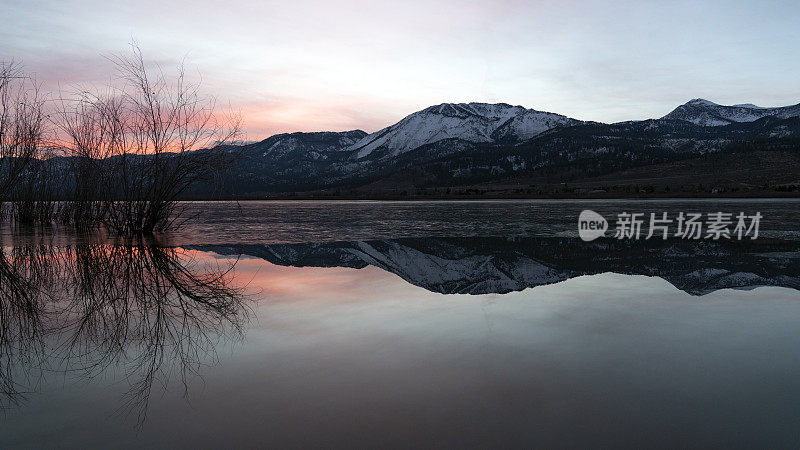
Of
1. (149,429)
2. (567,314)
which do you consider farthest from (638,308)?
(149,429)

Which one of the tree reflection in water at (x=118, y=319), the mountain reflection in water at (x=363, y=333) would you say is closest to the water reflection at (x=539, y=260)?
the mountain reflection in water at (x=363, y=333)

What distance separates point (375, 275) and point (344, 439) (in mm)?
7004

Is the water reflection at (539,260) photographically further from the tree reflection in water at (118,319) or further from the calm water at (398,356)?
the tree reflection in water at (118,319)

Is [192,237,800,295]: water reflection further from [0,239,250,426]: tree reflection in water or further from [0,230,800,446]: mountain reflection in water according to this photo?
[0,239,250,426]: tree reflection in water

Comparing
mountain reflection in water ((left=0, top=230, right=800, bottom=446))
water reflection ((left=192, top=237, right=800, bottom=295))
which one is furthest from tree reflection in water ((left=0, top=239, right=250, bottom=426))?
water reflection ((left=192, top=237, right=800, bottom=295))

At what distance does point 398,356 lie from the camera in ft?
16.4

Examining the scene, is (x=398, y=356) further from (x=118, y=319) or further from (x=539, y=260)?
(x=539, y=260)

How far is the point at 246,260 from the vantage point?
12195 millimetres

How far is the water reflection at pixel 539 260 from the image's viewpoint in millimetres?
9500

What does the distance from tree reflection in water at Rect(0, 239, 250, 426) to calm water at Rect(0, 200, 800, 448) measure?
1.2 inches

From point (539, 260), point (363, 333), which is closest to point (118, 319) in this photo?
point (363, 333)

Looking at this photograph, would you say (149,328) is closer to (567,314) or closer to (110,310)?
(110,310)

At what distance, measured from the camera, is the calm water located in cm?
342

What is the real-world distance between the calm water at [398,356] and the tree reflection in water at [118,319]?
3cm
